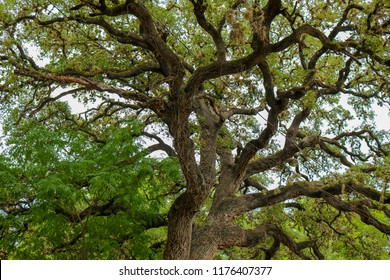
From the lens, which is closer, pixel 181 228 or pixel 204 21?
pixel 204 21

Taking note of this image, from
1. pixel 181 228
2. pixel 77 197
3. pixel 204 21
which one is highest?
pixel 204 21

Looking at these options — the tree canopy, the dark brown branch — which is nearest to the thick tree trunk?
the tree canopy

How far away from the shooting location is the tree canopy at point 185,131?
28.9 ft

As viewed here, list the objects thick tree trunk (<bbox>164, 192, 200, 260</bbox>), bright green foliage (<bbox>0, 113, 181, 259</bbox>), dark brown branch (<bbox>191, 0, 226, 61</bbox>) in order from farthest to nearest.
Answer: thick tree trunk (<bbox>164, 192, 200, 260</bbox>)
bright green foliage (<bbox>0, 113, 181, 259</bbox>)
dark brown branch (<bbox>191, 0, 226, 61</bbox>)

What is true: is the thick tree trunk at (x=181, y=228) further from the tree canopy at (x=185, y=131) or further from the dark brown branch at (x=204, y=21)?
the dark brown branch at (x=204, y=21)

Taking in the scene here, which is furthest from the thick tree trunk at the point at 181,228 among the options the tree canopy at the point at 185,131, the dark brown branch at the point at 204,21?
the dark brown branch at the point at 204,21

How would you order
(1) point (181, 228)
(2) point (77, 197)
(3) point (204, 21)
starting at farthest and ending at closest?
1. (1) point (181, 228)
2. (2) point (77, 197)
3. (3) point (204, 21)

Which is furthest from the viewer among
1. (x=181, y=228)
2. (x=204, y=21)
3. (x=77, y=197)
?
(x=181, y=228)

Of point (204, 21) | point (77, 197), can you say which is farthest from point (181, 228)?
point (204, 21)

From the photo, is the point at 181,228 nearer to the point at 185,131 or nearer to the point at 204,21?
the point at 185,131

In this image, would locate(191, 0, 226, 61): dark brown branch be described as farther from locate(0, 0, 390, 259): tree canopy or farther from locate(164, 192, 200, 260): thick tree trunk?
locate(164, 192, 200, 260): thick tree trunk

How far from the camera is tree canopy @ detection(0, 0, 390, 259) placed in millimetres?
8797

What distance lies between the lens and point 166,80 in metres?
8.26

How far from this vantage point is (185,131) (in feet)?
29.8
